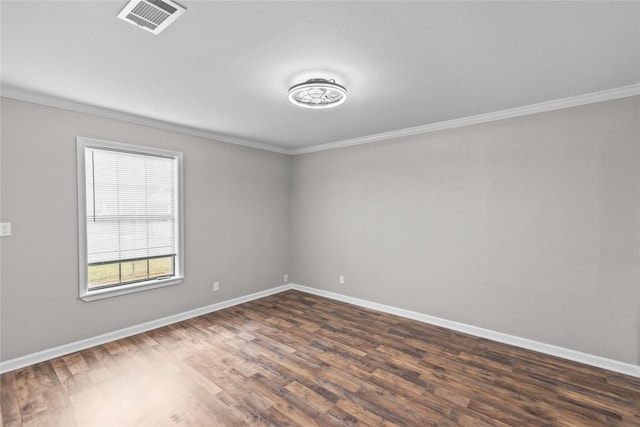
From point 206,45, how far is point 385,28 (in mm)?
1157

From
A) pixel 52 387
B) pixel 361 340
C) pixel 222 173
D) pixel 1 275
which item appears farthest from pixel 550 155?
pixel 1 275

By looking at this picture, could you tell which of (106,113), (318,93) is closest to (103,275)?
(106,113)

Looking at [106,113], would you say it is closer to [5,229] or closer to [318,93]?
[5,229]

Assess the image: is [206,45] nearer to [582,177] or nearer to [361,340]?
[361,340]

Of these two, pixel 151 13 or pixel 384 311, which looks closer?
pixel 151 13

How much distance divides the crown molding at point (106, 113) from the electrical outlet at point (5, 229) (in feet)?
3.80

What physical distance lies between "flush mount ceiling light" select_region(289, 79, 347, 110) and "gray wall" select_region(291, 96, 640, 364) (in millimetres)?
1766

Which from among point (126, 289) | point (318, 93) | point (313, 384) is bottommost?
point (313, 384)

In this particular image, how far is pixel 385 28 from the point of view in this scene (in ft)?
5.68

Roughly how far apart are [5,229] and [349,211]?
3910mm

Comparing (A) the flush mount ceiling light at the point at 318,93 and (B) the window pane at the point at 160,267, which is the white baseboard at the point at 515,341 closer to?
(B) the window pane at the point at 160,267

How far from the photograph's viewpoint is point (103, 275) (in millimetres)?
3275

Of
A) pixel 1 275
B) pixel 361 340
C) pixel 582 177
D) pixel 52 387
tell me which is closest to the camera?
pixel 52 387

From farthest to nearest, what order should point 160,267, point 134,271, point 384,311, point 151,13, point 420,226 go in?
point 384,311, point 420,226, point 160,267, point 134,271, point 151,13
